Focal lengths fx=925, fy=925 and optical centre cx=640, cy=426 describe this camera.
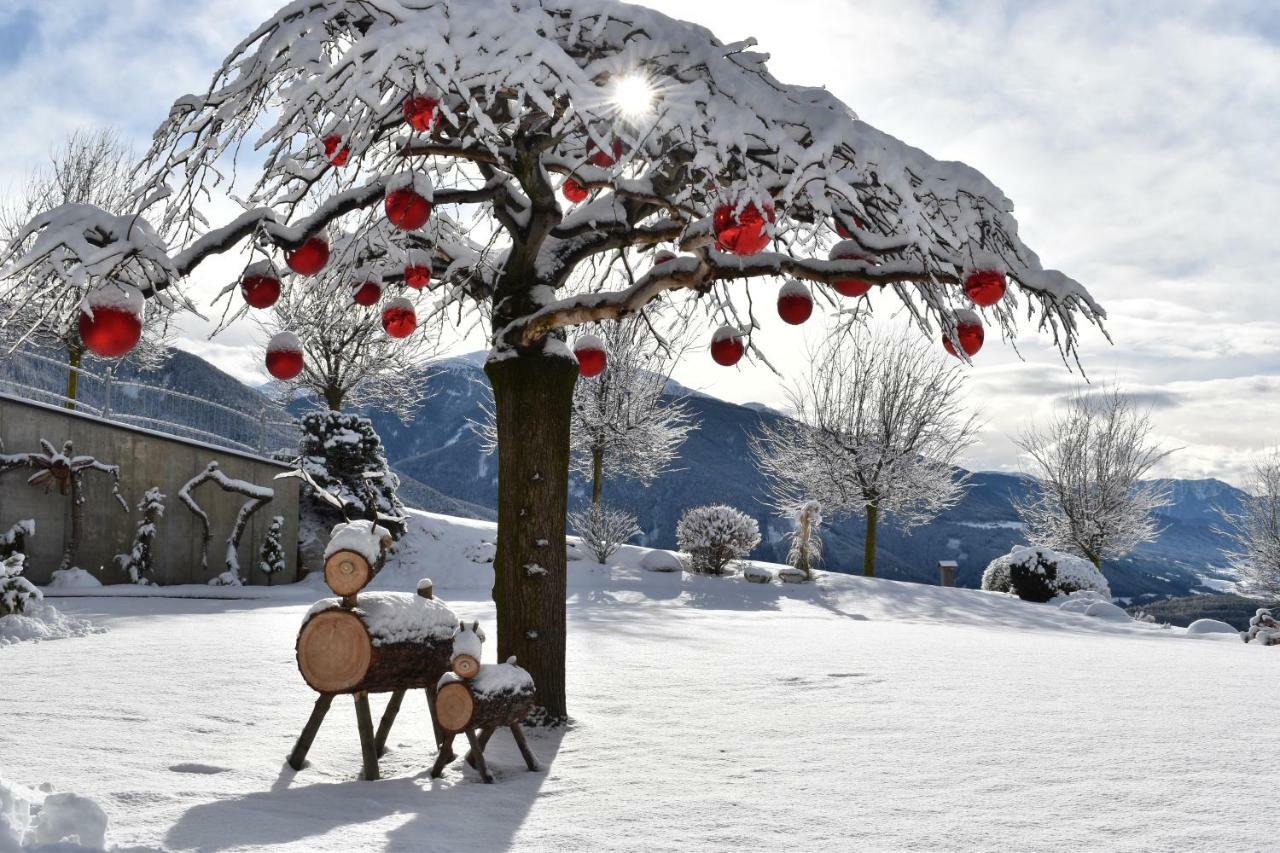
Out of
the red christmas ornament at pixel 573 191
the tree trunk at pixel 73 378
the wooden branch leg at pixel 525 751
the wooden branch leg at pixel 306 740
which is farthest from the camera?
the tree trunk at pixel 73 378

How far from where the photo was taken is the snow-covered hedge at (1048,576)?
20.9m

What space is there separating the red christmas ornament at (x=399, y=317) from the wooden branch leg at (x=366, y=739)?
217 cm

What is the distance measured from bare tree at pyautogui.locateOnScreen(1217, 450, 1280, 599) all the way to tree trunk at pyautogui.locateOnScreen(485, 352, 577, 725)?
3280 cm

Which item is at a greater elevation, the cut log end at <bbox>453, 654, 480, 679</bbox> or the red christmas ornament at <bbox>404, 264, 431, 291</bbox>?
the red christmas ornament at <bbox>404, 264, 431, 291</bbox>

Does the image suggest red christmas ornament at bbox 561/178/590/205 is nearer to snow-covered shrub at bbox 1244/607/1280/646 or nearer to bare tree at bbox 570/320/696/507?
snow-covered shrub at bbox 1244/607/1280/646

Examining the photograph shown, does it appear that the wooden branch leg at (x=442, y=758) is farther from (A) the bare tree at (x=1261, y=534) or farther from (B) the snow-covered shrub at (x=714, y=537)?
(A) the bare tree at (x=1261, y=534)

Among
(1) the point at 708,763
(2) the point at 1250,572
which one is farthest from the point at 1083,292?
(2) the point at 1250,572

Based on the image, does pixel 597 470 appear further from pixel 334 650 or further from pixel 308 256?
pixel 334 650

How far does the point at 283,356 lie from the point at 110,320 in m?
1.56

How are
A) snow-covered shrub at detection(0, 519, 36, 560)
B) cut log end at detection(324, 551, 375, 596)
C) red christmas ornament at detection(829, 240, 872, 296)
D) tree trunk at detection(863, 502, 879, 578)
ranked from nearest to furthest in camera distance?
cut log end at detection(324, 551, 375, 596) → red christmas ornament at detection(829, 240, 872, 296) → snow-covered shrub at detection(0, 519, 36, 560) → tree trunk at detection(863, 502, 879, 578)

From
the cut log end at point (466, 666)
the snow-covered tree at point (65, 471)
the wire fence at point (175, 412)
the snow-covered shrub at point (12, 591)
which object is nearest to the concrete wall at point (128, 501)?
the snow-covered tree at point (65, 471)

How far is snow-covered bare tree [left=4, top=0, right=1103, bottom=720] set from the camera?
3.57 m

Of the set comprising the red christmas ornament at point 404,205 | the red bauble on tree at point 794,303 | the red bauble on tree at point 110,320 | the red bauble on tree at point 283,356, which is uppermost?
the red christmas ornament at point 404,205

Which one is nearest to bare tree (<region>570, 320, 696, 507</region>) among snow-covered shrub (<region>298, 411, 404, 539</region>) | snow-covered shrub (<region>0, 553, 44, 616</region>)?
snow-covered shrub (<region>298, 411, 404, 539</region>)
